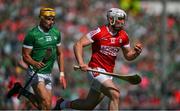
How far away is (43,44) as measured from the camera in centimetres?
1773

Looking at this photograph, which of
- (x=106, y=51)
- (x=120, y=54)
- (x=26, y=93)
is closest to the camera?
(x=106, y=51)

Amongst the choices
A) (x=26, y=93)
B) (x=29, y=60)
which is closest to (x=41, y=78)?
(x=29, y=60)

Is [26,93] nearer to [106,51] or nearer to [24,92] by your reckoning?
[24,92]

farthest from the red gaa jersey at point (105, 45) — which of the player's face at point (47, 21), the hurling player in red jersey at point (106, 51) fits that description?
the player's face at point (47, 21)

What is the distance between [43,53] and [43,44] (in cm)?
21

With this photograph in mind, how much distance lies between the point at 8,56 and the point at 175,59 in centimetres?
672

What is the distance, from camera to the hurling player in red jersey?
17078mm

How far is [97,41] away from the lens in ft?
56.6

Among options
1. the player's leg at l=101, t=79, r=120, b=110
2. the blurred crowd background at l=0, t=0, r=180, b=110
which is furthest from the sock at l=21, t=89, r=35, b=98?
the blurred crowd background at l=0, t=0, r=180, b=110

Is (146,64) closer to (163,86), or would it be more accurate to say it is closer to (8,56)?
(163,86)

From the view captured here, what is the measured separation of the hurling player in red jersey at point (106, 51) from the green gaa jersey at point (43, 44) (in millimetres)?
782

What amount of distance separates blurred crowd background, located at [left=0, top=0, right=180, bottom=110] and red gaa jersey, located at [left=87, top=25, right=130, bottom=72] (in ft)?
19.5

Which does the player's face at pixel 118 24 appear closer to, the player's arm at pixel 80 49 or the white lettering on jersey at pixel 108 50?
the white lettering on jersey at pixel 108 50

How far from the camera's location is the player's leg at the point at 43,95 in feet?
58.0
